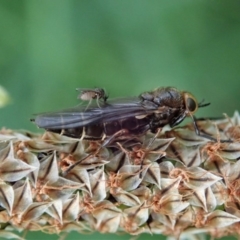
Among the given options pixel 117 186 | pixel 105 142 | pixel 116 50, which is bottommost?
pixel 117 186

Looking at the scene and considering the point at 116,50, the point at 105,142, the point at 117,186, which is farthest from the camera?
the point at 116,50

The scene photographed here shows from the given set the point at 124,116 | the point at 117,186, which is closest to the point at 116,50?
the point at 124,116

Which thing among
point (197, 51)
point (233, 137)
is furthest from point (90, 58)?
point (233, 137)

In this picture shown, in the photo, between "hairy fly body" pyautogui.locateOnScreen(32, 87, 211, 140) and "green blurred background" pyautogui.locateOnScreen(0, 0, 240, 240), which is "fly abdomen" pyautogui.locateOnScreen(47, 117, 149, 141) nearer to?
"hairy fly body" pyautogui.locateOnScreen(32, 87, 211, 140)

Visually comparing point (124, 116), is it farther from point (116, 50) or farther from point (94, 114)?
point (116, 50)

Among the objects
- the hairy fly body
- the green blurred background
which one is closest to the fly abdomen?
the hairy fly body

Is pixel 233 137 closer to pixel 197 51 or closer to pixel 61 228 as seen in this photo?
pixel 61 228
